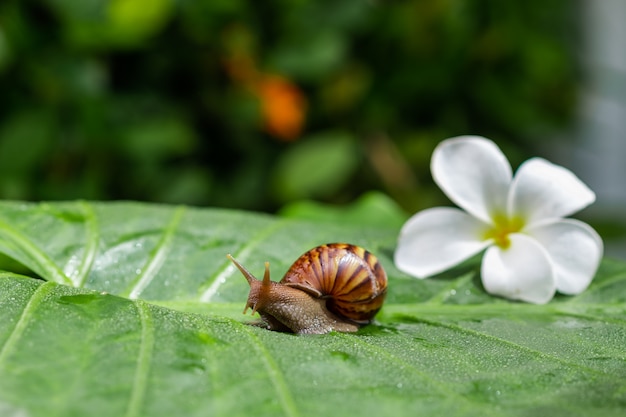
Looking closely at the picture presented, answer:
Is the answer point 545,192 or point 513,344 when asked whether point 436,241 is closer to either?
point 545,192

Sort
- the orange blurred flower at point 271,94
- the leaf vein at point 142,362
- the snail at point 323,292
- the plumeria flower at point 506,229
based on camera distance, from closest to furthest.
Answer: the leaf vein at point 142,362
the snail at point 323,292
the plumeria flower at point 506,229
the orange blurred flower at point 271,94

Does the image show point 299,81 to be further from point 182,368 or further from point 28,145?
point 182,368

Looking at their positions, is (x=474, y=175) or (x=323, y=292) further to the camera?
(x=474, y=175)

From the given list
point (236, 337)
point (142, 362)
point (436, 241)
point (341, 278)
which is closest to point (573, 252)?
point (436, 241)

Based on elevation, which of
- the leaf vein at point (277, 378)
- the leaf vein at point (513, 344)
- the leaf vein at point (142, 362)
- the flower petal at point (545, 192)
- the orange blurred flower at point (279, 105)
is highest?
the orange blurred flower at point (279, 105)

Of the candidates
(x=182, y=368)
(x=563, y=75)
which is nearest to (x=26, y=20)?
(x=182, y=368)

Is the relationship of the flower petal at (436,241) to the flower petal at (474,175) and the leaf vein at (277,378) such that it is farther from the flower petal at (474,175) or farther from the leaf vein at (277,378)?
the leaf vein at (277,378)

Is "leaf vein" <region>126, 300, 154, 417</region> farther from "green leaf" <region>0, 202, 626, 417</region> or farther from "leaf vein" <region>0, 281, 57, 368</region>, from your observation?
"leaf vein" <region>0, 281, 57, 368</region>

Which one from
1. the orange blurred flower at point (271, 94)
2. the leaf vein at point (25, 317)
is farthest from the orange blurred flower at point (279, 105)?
the leaf vein at point (25, 317)
